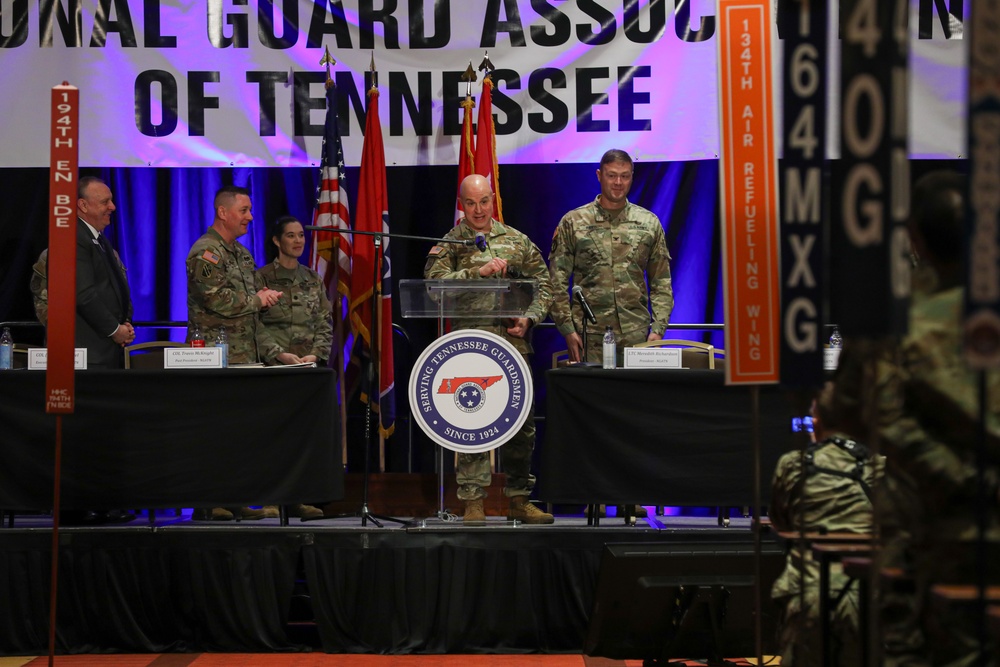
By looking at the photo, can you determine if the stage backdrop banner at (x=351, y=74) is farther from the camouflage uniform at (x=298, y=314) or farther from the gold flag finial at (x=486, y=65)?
the camouflage uniform at (x=298, y=314)

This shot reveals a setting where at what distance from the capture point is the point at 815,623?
334cm

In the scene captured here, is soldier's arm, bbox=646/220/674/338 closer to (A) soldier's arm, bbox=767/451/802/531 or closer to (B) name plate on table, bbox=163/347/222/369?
(B) name plate on table, bbox=163/347/222/369

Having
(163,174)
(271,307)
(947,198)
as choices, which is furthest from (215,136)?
(947,198)

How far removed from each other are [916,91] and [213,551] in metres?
5.31

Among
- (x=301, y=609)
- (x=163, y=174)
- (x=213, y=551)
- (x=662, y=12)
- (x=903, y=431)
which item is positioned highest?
(x=662, y=12)

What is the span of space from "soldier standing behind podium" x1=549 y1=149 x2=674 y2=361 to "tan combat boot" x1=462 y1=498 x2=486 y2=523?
46.1 inches

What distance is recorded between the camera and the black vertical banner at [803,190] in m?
2.81

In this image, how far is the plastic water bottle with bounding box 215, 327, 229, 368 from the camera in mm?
5789

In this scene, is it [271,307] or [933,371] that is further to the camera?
[271,307]

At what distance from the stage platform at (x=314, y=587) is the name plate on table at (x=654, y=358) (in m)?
0.79

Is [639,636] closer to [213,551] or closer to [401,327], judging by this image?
[213,551]

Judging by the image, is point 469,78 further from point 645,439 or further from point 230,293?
point 645,439

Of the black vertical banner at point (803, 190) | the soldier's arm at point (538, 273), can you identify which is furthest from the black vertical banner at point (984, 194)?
the soldier's arm at point (538, 273)

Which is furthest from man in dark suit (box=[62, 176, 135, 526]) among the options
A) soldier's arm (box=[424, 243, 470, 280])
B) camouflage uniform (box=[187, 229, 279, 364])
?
soldier's arm (box=[424, 243, 470, 280])
